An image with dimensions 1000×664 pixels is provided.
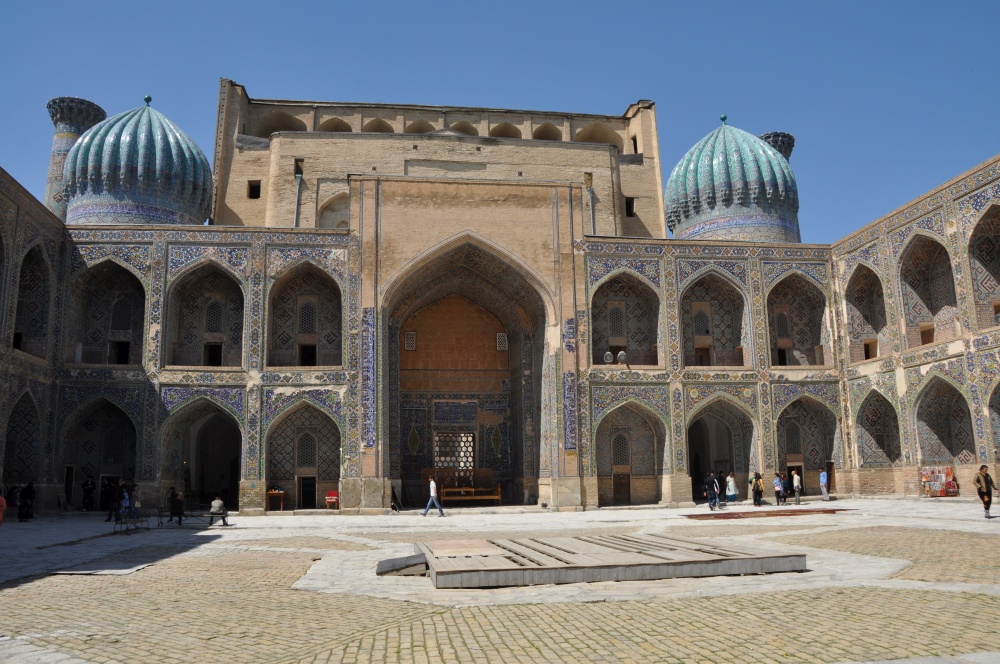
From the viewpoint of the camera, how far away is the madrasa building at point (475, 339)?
18672mm

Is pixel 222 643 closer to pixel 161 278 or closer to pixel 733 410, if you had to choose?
pixel 161 278

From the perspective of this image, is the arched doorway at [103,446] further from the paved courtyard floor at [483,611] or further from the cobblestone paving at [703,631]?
the cobblestone paving at [703,631]

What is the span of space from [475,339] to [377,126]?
28.8 feet

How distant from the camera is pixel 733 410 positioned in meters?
21.3

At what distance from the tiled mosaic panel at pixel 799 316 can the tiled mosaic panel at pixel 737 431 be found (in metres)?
1.78

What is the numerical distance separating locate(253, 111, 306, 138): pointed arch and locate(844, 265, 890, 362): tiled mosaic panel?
55.8ft

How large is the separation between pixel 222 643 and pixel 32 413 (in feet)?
52.0

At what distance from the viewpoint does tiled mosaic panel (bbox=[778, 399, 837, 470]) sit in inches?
842

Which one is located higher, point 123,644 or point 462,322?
point 462,322

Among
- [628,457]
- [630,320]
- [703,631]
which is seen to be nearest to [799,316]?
[630,320]

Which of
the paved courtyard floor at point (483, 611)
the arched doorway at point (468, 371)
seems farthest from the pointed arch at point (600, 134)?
the paved courtyard floor at point (483, 611)

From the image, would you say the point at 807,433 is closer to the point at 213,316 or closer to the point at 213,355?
the point at 213,355

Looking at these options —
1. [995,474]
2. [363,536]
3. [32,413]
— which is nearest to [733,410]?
[995,474]

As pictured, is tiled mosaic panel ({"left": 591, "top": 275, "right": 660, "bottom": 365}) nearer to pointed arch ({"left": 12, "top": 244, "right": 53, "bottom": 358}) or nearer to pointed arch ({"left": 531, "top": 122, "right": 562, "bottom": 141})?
pointed arch ({"left": 531, "top": 122, "right": 562, "bottom": 141})
